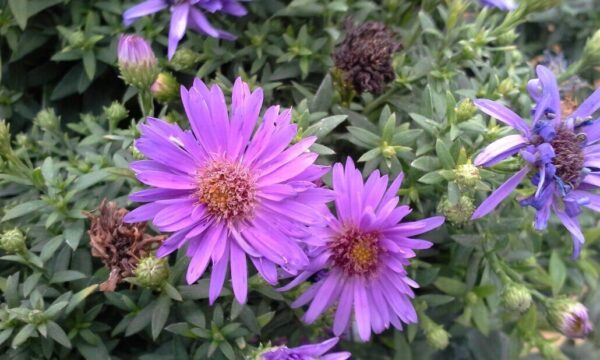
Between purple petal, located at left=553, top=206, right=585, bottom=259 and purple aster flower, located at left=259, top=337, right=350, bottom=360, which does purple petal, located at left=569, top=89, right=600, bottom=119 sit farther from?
purple aster flower, located at left=259, top=337, right=350, bottom=360

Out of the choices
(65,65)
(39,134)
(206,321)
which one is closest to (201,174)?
(206,321)

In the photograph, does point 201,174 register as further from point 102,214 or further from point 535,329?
point 535,329

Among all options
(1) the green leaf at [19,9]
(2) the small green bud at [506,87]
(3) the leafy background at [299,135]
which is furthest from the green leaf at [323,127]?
(1) the green leaf at [19,9]

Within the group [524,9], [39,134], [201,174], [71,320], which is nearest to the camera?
[201,174]

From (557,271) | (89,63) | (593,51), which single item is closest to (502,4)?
(593,51)

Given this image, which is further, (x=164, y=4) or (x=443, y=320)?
(x=443, y=320)

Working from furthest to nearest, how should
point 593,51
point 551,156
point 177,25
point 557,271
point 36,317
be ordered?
1. point 557,271
2. point 593,51
3. point 177,25
4. point 36,317
5. point 551,156

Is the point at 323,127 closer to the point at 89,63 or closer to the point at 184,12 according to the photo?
the point at 184,12
